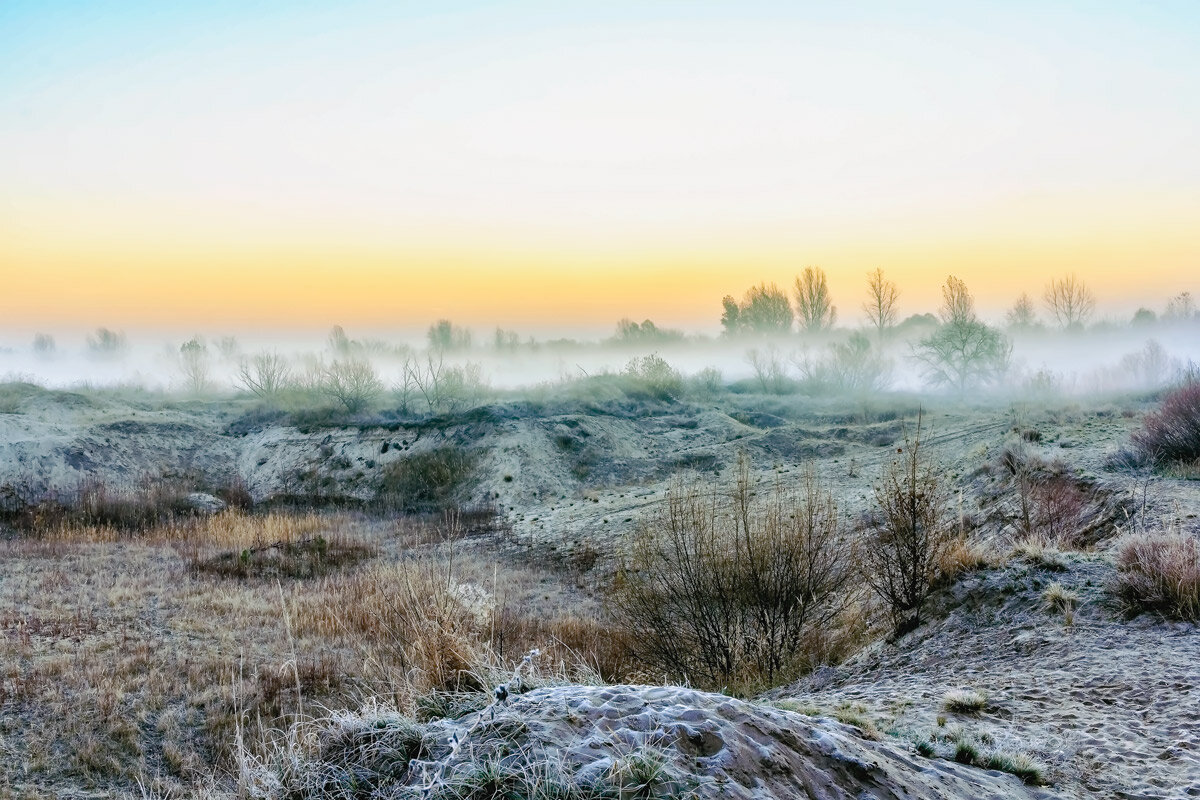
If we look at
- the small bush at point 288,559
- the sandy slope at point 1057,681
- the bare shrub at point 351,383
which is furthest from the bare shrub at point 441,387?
the sandy slope at point 1057,681

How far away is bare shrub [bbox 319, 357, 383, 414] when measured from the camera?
40156 millimetres

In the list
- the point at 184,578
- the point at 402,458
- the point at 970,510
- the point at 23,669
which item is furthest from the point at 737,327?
the point at 23,669

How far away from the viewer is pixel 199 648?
33.5 feet

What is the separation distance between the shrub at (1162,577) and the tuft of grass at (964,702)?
8.81 feet

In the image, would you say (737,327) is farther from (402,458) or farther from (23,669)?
(23,669)

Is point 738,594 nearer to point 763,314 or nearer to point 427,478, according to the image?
point 427,478

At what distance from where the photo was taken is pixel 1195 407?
47.1ft

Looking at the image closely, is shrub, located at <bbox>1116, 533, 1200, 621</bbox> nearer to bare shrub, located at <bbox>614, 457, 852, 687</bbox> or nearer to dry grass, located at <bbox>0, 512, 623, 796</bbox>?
bare shrub, located at <bbox>614, 457, 852, 687</bbox>

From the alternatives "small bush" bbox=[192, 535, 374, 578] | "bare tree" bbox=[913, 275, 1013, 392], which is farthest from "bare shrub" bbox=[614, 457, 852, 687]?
"bare tree" bbox=[913, 275, 1013, 392]

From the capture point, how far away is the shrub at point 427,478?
29766 millimetres

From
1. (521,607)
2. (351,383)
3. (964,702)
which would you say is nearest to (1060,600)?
(964,702)

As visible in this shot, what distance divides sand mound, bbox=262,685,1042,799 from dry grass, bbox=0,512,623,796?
28.7 inches

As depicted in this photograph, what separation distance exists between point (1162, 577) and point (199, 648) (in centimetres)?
1151

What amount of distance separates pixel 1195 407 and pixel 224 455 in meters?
37.3
